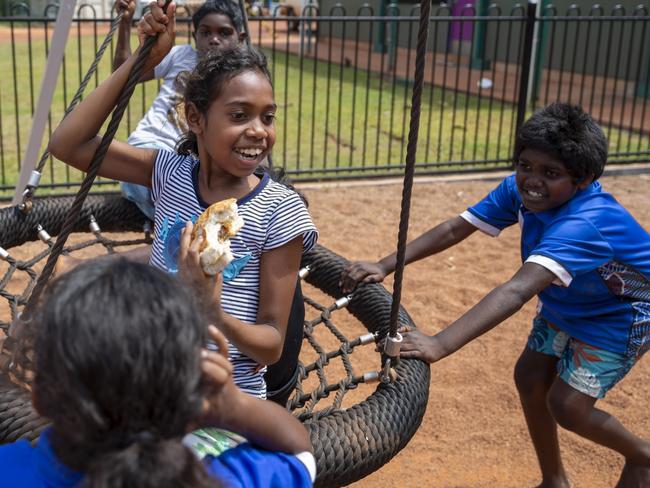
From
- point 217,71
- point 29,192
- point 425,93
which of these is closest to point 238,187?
point 217,71

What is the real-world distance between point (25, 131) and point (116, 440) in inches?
286

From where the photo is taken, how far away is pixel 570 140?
214cm

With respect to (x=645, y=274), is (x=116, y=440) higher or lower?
higher

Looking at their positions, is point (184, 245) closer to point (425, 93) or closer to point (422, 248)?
point (422, 248)

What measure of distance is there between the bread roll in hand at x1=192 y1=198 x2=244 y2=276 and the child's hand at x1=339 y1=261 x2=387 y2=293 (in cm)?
107

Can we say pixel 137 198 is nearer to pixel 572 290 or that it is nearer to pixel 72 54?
pixel 572 290

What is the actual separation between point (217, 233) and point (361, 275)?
3.80 ft

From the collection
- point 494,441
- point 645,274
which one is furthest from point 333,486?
point 494,441

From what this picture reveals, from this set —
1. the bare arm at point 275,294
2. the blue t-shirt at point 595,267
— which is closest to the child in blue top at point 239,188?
the bare arm at point 275,294

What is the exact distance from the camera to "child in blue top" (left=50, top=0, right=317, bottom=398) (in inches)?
66.5

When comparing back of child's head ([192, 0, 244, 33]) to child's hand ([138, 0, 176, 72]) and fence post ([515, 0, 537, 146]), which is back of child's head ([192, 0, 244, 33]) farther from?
fence post ([515, 0, 537, 146])

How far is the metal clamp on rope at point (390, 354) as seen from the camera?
190 centimetres

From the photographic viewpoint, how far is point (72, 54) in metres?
12.9

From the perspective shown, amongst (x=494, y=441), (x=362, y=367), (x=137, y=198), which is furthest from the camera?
(x=362, y=367)
